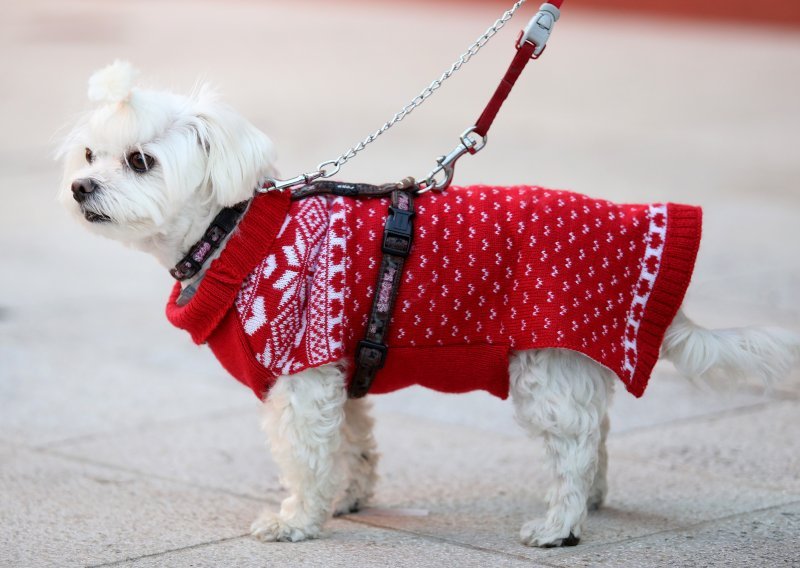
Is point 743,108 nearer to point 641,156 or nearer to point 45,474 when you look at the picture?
point 641,156

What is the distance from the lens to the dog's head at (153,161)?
3.75 m

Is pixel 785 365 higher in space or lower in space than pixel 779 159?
lower

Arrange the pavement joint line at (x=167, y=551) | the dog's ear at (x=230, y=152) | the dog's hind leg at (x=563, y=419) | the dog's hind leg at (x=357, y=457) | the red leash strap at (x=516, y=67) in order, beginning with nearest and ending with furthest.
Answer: the pavement joint line at (x=167, y=551), the dog's ear at (x=230, y=152), the dog's hind leg at (x=563, y=419), the red leash strap at (x=516, y=67), the dog's hind leg at (x=357, y=457)

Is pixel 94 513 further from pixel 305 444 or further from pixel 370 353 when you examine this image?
pixel 370 353

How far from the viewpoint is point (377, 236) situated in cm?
384

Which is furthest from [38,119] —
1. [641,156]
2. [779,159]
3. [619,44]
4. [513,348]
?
[513,348]

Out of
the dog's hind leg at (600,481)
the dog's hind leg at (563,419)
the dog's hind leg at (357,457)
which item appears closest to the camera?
the dog's hind leg at (563,419)

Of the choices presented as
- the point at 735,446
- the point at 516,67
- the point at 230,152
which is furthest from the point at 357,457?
the point at 735,446

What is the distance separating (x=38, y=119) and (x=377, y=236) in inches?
448

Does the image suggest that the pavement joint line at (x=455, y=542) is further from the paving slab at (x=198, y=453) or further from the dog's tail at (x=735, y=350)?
the dog's tail at (x=735, y=350)

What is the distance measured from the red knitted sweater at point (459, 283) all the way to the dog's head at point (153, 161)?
180mm

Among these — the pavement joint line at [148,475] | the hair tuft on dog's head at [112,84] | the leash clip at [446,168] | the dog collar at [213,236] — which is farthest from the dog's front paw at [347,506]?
the hair tuft on dog's head at [112,84]

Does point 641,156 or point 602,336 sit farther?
point 641,156

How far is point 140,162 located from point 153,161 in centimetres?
4
